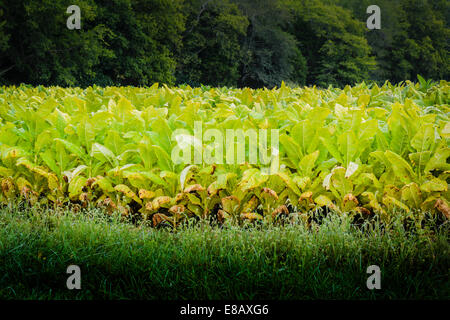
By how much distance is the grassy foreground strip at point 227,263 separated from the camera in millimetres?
2582

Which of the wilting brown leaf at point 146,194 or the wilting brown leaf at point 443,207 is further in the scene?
the wilting brown leaf at point 146,194

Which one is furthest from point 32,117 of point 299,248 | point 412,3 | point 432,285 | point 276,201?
point 412,3

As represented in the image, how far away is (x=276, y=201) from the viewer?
3.25m

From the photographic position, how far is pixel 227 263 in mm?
2734

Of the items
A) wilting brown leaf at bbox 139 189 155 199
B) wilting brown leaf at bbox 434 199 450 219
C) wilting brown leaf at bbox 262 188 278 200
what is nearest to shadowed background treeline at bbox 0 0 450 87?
wilting brown leaf at bbox 139 189 155 199

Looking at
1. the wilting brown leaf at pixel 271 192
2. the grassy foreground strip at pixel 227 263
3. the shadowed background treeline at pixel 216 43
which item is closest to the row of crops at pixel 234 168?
the wilting brown leaf at pixel 271 192

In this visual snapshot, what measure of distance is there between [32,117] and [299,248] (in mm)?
2773

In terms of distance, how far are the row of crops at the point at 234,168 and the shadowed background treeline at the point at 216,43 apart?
20994 mm

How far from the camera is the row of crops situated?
120 inches

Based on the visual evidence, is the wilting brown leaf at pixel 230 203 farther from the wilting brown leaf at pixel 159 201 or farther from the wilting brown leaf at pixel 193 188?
the wilting brown leaf at pixel 159 201

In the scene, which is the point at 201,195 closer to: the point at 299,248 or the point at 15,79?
the point at 299,248

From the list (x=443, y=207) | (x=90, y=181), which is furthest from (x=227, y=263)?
(x=443, y=207)

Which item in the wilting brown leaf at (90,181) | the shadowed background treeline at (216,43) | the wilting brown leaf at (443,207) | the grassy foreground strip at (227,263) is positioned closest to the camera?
the grassy foreground strip at (227,263)

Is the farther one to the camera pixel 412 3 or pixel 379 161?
pixel 412 3
